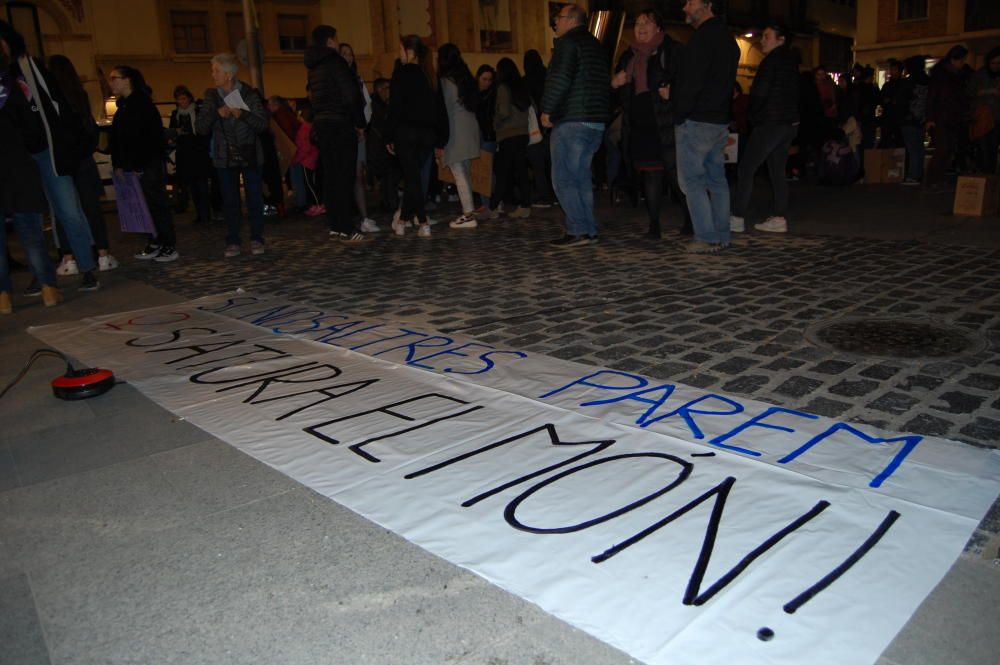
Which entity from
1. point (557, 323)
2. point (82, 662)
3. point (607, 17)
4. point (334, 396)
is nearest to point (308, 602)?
point (82, 662)

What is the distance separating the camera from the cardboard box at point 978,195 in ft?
25.3

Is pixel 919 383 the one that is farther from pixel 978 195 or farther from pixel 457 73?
pixel 457 73

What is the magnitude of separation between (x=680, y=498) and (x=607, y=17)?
31.2 ft

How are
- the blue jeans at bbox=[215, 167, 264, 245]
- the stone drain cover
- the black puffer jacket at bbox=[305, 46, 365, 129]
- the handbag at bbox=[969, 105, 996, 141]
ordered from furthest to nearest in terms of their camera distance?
the handbag at bbox=[969, 105, 996, 141], the black puffer jacket at bbox=[305, 46, 365, 129], the blue jeans at bbox=[215, 167, 264, 245], the stone drain cover

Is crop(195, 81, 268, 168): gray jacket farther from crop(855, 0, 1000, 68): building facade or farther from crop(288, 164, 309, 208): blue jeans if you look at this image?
crop(855, 0, 1000, 68): building facade

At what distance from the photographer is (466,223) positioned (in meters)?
9.27

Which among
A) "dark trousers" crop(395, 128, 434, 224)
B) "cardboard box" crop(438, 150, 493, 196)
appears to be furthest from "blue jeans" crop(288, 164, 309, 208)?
"dark trousers" crop(395, 128, 434, 224)

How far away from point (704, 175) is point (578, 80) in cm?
135

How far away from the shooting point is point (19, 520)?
2.59m

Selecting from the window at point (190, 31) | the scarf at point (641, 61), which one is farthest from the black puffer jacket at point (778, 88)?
the window at point (190, 31)

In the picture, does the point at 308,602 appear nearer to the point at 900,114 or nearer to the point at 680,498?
the point at 680,498

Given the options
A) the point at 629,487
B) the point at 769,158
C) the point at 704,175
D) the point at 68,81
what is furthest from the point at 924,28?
the point at 629,487

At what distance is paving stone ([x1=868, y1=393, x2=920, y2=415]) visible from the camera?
304 centimetres

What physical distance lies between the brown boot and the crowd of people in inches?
0.7
